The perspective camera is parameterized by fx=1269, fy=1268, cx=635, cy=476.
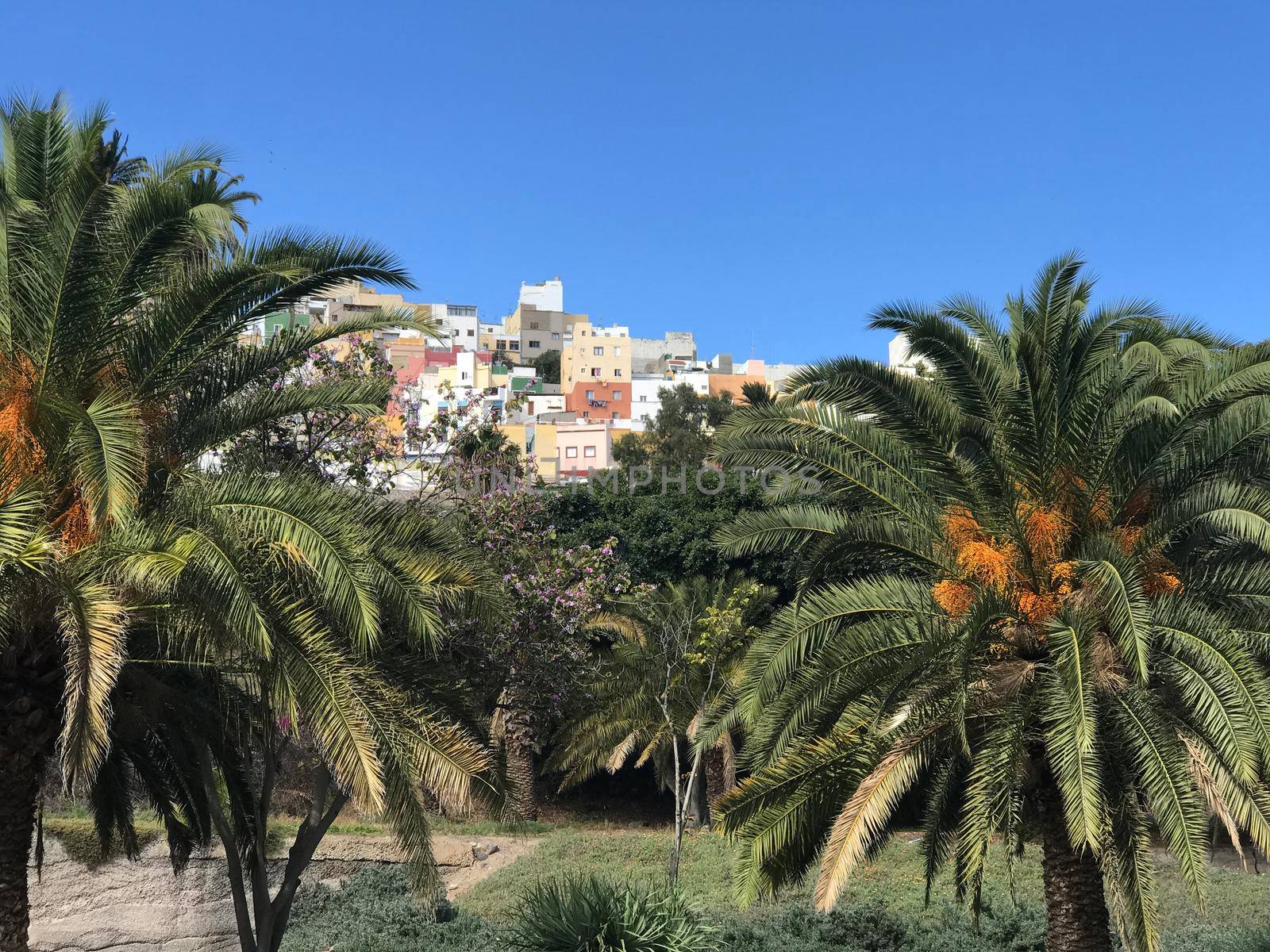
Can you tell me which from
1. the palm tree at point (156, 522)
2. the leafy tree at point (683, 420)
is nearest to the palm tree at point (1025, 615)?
the palm tree at point (156, 522)

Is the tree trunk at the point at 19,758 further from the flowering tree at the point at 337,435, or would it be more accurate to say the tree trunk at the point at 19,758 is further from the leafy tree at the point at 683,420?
the leafy tree at the point at 683,420

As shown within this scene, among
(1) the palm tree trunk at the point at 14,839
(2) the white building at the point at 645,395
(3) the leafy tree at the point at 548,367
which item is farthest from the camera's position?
(3) the leafy tree at the point at 548,367

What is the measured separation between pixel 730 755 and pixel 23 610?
698 inches

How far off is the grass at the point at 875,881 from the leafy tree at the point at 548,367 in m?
86.8

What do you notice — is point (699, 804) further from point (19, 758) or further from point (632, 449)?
point (632, 449)

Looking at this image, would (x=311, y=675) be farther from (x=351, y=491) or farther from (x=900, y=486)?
(x=900, y=486)

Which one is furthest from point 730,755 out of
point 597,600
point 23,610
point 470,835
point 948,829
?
point 23,610

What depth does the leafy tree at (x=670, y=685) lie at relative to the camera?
1952 cm

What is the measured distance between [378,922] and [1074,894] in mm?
10458

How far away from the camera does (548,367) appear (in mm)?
109062

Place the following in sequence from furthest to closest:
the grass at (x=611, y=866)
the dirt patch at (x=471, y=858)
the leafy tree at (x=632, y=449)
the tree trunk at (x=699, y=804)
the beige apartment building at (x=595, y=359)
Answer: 1. the beige apartment building at (x=595, y=359)
2. the leafy tree at (x=632, y=449)
3. the tree trunk at (x=699, y=804)
4. the dirt patch at (x=471, y=858)
5. the grass at (x=611, y=866)

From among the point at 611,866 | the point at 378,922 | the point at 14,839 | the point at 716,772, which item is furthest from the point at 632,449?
the point at 14,839

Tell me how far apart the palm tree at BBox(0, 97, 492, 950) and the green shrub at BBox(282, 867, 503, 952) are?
272 inches

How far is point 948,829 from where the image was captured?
1077cm
